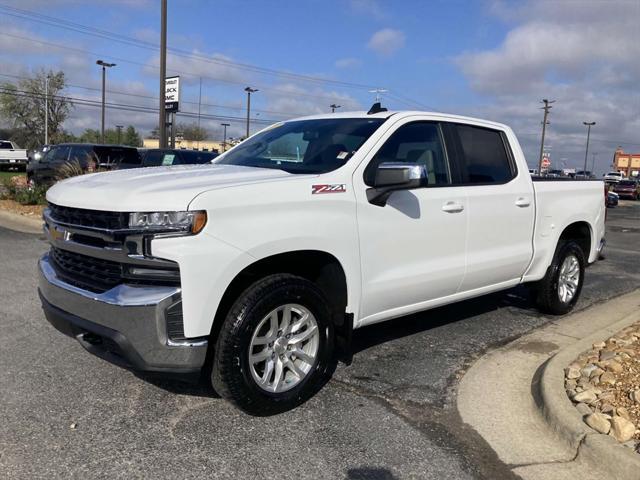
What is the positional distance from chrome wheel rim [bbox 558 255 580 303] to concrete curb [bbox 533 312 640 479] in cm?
157

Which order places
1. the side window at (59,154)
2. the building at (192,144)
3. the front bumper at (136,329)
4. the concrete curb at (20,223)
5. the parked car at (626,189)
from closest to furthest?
the front bumper at (136,329) < the concrete curb at (20,223) < the side window at (59,154) < the parked car at (626,189) < the building at (192,144)

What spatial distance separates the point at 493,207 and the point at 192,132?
103 m

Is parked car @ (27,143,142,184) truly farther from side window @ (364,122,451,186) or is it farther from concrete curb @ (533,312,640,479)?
concrete curb @ (533,312,640,479)

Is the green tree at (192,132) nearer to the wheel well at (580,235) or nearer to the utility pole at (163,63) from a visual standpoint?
the utility pole at (163,63)

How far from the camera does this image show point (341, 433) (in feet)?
11.5

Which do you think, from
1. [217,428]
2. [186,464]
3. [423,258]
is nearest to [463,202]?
[423,258]

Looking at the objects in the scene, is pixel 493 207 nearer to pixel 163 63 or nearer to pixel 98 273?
pixel 98 273

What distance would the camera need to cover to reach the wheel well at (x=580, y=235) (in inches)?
249

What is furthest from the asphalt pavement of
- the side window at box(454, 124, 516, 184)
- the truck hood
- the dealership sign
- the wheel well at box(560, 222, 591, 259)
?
the dealership sign

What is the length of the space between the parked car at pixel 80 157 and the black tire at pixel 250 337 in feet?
43.9

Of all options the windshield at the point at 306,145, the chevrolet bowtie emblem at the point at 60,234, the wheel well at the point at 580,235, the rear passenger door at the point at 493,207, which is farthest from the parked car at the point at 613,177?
the chevrolet bowtie emblem at the point at 60,234

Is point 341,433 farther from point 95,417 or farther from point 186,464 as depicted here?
point 95,417

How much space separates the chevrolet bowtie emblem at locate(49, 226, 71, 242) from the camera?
356 cm

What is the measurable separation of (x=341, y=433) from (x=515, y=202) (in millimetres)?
2843
